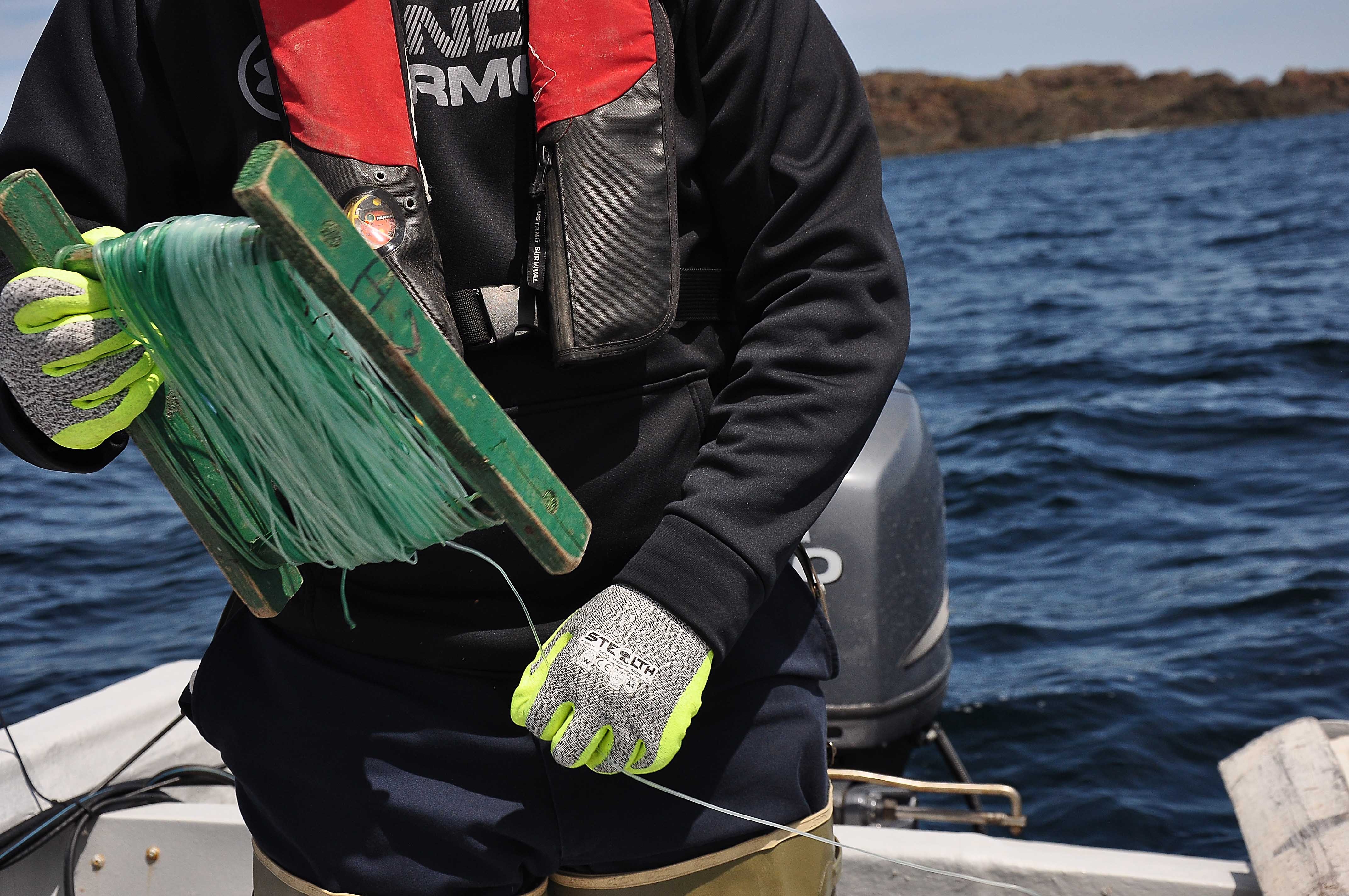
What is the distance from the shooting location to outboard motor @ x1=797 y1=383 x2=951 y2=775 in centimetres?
278

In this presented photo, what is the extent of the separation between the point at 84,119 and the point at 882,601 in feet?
6.72

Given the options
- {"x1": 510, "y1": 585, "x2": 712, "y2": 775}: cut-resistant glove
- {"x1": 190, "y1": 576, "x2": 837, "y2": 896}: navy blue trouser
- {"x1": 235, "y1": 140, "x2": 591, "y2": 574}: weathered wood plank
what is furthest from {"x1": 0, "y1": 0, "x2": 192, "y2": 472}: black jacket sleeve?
{"x1": 510, "y1": 585, "x2": 712, "y2": 775}: cut-resistant glove

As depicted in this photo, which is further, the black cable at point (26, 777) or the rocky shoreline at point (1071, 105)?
the rocky shoreline at point (1071, 105)

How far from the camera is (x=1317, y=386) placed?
8.14m

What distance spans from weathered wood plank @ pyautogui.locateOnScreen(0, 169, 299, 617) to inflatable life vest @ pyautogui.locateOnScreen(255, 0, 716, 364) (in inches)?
9.7

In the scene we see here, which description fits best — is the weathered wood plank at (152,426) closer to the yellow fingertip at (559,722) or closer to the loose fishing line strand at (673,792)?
the loose fishing line strand at (673,792)

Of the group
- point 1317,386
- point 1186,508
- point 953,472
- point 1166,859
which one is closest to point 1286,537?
point 1186,508

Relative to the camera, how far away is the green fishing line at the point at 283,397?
0.99 m

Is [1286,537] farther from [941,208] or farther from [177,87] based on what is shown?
[941,208]

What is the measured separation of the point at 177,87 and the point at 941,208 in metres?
28.9

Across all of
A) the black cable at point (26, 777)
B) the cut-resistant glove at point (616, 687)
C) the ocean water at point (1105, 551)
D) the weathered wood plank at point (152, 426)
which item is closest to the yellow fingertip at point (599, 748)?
the cut-resistant glove at point (616, 687)

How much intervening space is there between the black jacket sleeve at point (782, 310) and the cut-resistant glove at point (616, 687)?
0.04 metres

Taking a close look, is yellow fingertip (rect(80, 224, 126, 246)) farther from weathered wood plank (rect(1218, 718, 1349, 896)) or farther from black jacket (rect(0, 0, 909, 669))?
weathered wood plank (rect(1218, 718, 1349, 896))

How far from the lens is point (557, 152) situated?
4.04 feet
